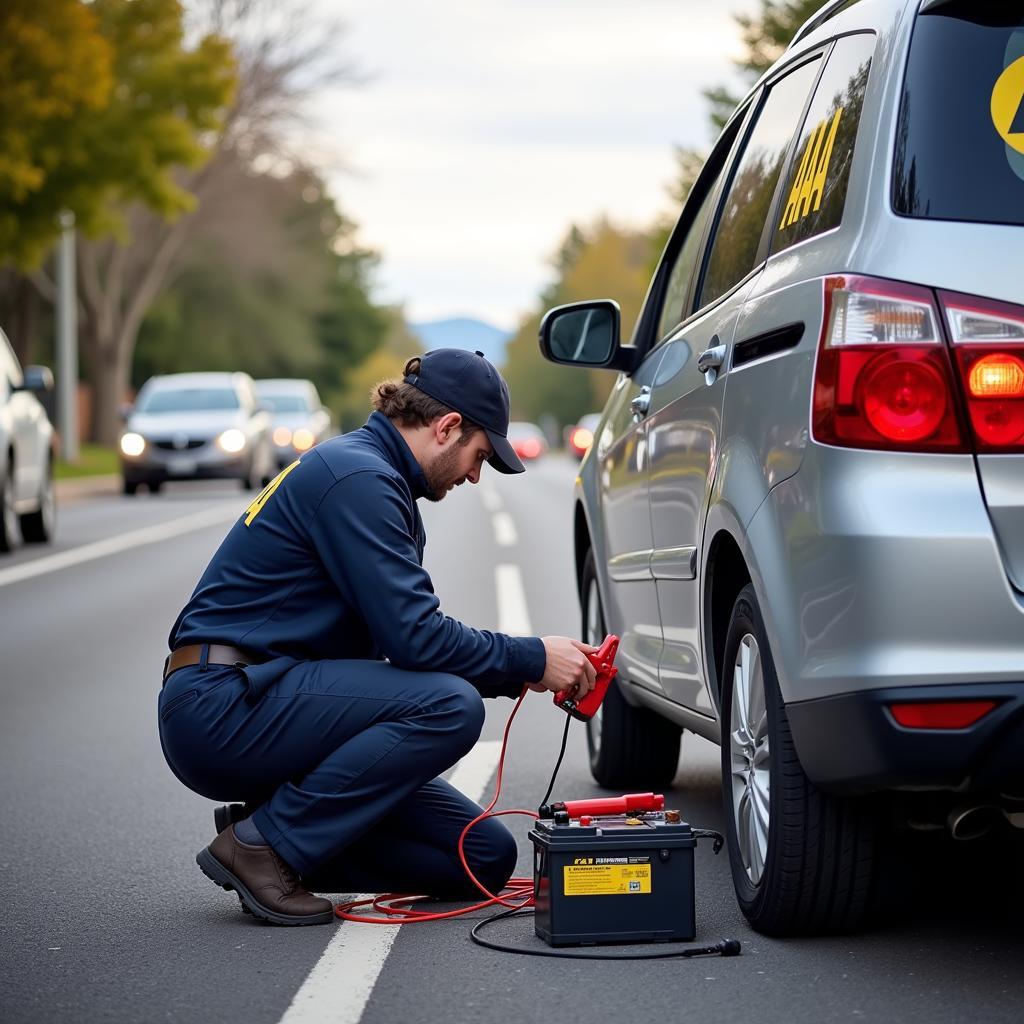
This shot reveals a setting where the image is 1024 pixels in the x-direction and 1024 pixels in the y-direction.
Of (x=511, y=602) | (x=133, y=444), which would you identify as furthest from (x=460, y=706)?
(x=133, y=444)

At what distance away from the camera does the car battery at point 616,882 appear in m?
4.34

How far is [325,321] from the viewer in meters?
80.6

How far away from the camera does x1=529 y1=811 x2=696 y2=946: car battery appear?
434 centimetres

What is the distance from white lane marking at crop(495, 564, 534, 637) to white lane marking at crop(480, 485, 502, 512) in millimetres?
11179

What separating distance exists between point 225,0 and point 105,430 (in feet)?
39.4

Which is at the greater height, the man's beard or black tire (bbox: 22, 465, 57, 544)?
the man's beard

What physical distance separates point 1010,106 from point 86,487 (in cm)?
2758

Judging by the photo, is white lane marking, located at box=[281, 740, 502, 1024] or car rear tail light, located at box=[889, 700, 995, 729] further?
white lane marking, located at box=[281, 740, 502, 1024]

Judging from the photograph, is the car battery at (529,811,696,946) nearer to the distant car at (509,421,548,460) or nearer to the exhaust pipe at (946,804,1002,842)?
the exhaust pipe at (946,804,1002,842)

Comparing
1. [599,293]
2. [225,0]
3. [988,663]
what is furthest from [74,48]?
[599,293]

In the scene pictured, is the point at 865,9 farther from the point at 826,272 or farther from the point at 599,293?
the point at 599,293

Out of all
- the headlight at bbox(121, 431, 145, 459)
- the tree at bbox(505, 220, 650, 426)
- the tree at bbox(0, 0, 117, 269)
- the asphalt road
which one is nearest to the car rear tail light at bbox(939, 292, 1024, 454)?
the asphalt road

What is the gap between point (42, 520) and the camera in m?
17.9

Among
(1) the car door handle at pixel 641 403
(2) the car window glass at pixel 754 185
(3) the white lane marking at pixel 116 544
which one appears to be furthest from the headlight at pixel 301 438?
(2) the car window glass at pixel 754 185
